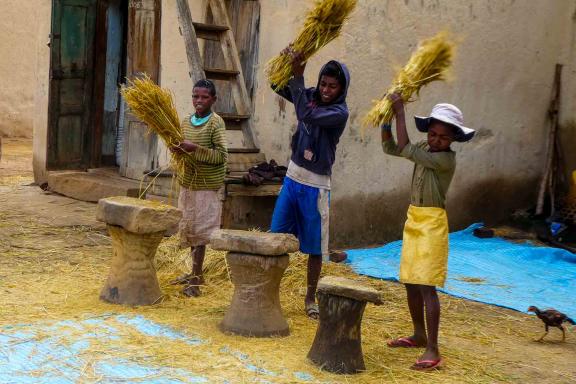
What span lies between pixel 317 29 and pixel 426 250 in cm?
167

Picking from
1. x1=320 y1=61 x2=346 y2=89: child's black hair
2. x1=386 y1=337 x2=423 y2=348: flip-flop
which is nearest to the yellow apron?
x1=386 y1=337 x2=423 y2=348: flip-flop

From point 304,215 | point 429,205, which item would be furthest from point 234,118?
point 429,205

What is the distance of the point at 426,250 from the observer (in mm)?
4453

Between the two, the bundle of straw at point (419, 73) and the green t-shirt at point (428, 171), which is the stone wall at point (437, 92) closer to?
the bundle of straw at point (419, 73)

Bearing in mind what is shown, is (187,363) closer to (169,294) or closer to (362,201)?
(169,294)

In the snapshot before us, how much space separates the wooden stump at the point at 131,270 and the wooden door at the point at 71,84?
5.04 meters

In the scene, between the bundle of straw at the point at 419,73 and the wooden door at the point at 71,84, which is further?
the wooden door at the point at 71,84

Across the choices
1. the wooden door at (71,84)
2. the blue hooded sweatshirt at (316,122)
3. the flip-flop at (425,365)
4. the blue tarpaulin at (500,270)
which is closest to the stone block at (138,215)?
the blue hooded sweatshirt at (316,122)

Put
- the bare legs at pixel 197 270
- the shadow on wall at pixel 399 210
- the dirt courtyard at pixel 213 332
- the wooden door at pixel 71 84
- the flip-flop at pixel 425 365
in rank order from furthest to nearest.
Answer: the wooden door at pixel 71 84, the shadow on wall at pixel 399 210, the bare legs at pixel 197 270, the flip-flop at pixel 425 365, the dirt courtyard at pixel 213 332

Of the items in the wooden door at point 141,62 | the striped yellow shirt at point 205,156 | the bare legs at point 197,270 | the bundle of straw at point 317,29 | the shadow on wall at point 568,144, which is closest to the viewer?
the bundle of straw at point 317,29

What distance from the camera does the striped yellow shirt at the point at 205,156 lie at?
5543 mm

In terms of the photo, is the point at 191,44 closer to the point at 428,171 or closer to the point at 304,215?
the point at 304,215

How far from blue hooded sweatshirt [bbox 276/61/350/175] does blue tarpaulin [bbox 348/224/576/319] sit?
1.85m

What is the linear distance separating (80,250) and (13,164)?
→ 6.22 metres
